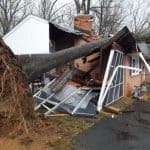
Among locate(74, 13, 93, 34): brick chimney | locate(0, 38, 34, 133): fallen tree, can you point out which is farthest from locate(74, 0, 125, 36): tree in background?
locate(0, 38, 34, 133): fallen tree

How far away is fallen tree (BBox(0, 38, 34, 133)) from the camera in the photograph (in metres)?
9.73

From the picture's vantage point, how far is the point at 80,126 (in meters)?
11.1

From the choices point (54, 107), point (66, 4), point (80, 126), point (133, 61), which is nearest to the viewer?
point (80, 126)

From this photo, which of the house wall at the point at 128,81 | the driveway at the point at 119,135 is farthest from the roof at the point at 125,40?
the driveway at the point at 119,135

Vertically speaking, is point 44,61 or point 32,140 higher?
point 44,61

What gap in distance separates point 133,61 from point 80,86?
7.47 metres

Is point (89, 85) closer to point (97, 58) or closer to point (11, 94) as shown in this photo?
point (97, 58)

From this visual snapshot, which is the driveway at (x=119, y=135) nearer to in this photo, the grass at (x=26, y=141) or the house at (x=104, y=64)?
the grass at (x=26, y=141)

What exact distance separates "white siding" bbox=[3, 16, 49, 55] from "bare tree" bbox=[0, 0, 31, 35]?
18.7 meters

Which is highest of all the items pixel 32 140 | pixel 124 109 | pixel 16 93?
pixel 16 93

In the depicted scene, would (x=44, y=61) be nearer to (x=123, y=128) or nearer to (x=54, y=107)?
(x=54, y=107)

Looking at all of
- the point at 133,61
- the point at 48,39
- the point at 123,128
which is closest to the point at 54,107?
the point at 123,128

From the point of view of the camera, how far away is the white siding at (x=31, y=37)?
18.4 metres

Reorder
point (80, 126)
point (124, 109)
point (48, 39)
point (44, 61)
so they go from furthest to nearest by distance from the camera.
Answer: point (48, 39) → point (124, 109) → point (44, 61) → point (80, 126)
